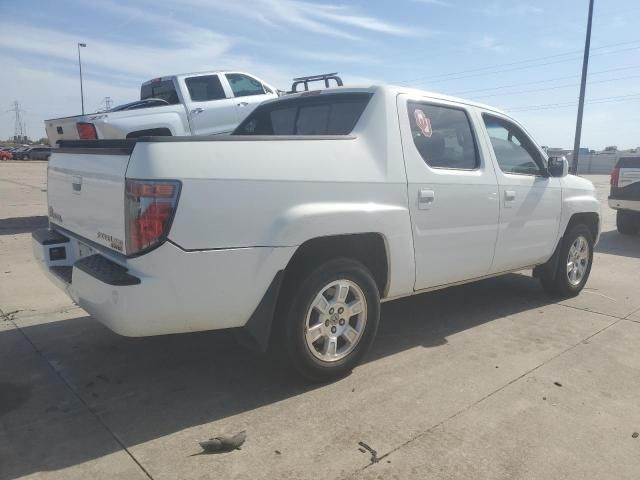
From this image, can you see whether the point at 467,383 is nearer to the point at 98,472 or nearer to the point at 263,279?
the point at 263,279

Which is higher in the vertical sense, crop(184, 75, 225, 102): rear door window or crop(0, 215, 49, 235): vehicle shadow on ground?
crop(184, 75, 225, 102): rear door window

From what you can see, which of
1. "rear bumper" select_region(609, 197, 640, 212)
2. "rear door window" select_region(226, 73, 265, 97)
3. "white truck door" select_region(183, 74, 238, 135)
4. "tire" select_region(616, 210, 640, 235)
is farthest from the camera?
"tire" select_region(616, 210, 640, 235)

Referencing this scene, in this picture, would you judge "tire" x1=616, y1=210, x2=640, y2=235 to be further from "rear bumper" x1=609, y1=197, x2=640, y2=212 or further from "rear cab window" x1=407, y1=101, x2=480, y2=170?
"rear cab window" x1=407, y1=101, x2=480, y2=170

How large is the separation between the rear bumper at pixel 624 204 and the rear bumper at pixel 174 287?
8.85 m

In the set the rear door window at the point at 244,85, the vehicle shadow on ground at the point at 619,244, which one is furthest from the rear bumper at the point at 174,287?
the vehicle shadow on ground at the point at 619,244

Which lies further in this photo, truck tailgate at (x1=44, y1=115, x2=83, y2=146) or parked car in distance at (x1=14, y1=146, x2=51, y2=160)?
parked car in distance at (x1=14, y1=146, x2=51, y2=160)

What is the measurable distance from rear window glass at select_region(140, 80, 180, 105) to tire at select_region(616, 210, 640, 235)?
875 centimetres

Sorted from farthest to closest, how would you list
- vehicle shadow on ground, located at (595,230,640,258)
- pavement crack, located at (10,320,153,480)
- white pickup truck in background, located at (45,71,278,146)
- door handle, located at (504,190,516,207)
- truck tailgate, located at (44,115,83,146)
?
vehicle shadow on ground, located at (595,230,640,258) < truck tailgate, located at (44,115,83,146) < white pickup truck in background, located at (45,71,278,146) < door handle, located at (504,190,516,207) < pavement crack, located at (10,320,153,480)

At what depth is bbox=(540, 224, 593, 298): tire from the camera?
18.0ft

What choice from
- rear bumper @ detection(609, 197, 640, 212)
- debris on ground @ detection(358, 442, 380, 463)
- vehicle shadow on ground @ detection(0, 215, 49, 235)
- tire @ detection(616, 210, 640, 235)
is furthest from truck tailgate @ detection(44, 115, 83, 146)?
tire @ detection(616, 210, 640, 235)

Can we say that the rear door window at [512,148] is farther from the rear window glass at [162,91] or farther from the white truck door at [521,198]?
the rear window glass at [162,91]

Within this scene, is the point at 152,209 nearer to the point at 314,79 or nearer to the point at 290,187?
the point at 290,187

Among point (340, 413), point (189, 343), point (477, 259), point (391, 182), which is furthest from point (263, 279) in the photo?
point (477, 259)

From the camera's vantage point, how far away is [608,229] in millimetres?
11695
